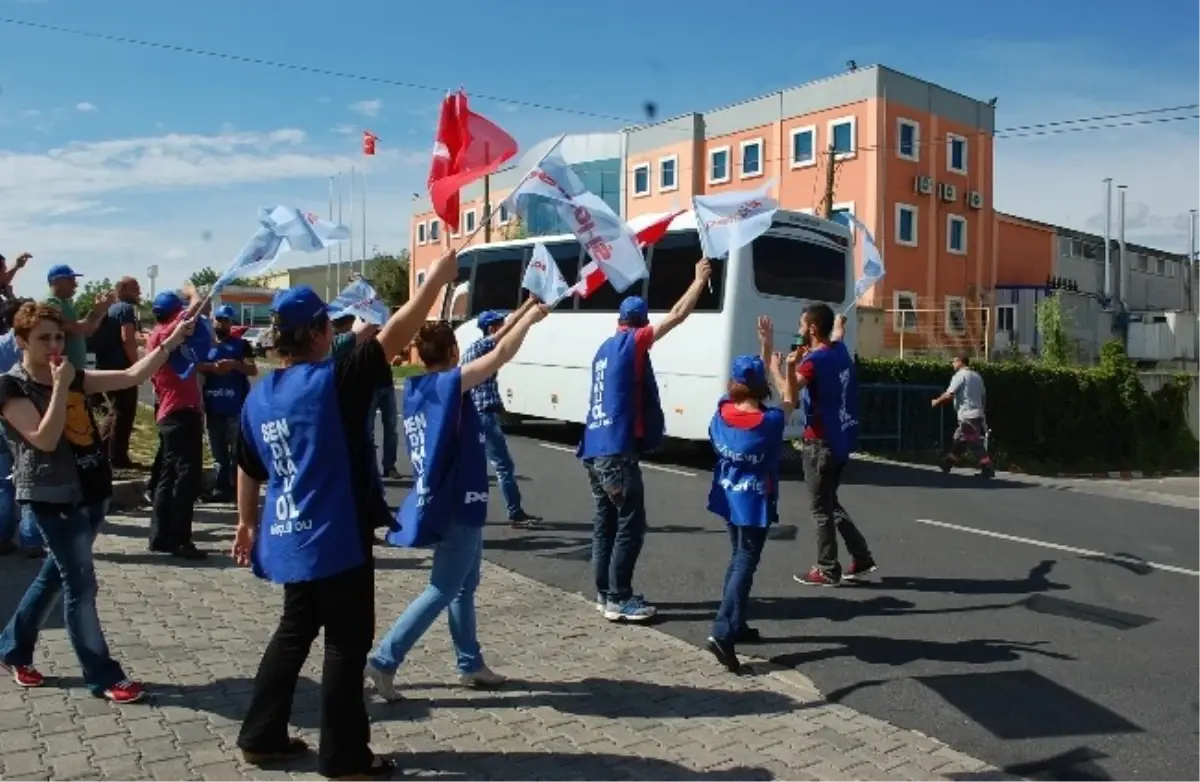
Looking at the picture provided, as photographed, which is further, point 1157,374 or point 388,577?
point 1157,374

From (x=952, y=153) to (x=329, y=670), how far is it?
4328cm

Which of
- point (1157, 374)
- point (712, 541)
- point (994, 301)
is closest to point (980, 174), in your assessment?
point (994, 301)

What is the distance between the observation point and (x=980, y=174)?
44656mm

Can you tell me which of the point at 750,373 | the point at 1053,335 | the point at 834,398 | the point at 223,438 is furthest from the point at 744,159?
the point at 750,373

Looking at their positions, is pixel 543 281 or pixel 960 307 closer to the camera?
pixel 543 281

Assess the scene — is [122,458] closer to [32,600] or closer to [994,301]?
[32,600]

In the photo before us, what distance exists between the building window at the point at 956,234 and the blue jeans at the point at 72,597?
4203cm

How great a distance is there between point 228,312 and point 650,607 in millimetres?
5511

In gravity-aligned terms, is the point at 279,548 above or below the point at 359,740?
above

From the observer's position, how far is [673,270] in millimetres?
14961

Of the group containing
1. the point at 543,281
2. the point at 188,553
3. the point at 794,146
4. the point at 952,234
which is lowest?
the point at 188,553

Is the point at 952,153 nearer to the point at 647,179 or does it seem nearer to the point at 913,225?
the point at 913,225

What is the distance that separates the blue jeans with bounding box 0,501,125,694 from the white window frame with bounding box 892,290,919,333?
36.0 meters

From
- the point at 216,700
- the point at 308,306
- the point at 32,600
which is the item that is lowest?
the point at 216,700
